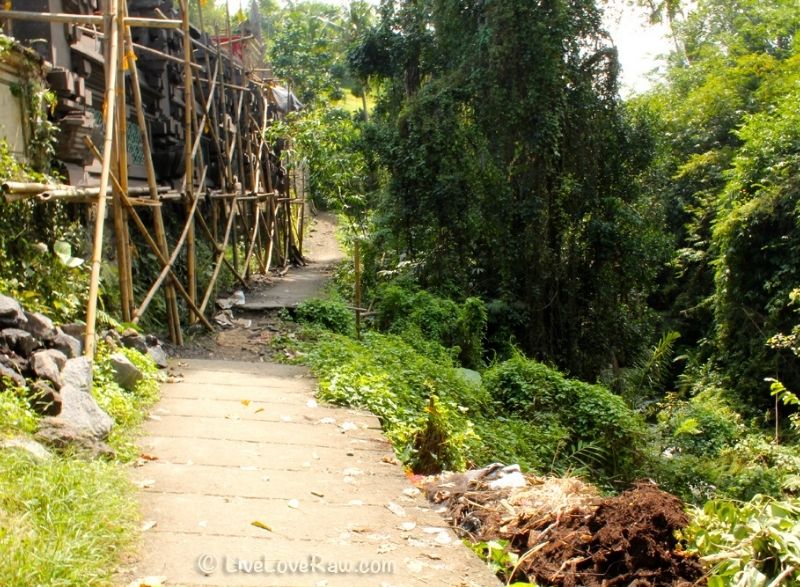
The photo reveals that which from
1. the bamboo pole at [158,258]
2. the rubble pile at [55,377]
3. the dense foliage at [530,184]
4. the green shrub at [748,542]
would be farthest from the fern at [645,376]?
the rubble pile at [55,377]

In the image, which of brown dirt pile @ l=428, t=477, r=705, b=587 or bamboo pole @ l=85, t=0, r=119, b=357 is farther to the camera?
bamboo pole @ l=85, t=0, r=119, b=357

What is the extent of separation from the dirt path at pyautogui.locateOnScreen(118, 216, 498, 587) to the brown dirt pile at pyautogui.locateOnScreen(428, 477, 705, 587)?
0.92 feet

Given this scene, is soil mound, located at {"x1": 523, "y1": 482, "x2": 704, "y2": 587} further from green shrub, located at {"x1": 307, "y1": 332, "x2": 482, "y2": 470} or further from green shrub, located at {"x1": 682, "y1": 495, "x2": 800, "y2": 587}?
green shrub, located at {"x1": 307, "y1": 332, "x2": 482, "y2": 470}

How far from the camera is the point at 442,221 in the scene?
13633mm

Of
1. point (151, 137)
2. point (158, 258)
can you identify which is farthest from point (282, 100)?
Result: point (158, 258)

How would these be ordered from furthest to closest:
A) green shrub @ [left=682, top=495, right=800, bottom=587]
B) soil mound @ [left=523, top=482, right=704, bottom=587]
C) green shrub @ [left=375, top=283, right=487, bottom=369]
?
1. green shrub @ [left=375, top=283, right=487, bottom=369]
2. soil mound @ [left=523, top=482, right=704, bottom=587]
3. green shrub @ [left=682, top=495, right=800, bottom=587]

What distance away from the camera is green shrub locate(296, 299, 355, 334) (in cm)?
961

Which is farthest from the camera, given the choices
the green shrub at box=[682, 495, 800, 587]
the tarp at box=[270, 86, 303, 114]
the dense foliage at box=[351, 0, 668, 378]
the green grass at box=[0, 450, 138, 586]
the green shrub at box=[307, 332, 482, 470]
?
the tarp at box=[270, 86, 303, 114]

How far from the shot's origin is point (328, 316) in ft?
31.9

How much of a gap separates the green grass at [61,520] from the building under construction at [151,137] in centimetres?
199

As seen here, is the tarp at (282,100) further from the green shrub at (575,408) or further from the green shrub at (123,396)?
the green shrub at (123,396)

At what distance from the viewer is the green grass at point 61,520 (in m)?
2.71

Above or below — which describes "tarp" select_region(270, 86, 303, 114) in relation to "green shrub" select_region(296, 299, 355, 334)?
above

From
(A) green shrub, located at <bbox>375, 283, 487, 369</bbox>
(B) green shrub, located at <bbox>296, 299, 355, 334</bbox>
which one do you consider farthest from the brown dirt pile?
(A) green shrub, located at <bbox>375, 283, 487, 369</bbox>
